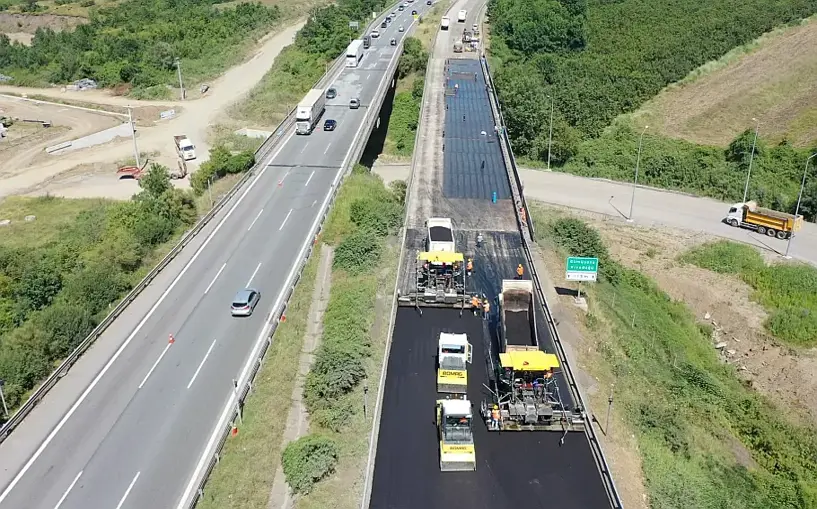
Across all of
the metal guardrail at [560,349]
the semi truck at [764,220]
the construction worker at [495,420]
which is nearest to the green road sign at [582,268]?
the metal guardrail at [560,349]

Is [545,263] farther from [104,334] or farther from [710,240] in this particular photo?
[104,334]

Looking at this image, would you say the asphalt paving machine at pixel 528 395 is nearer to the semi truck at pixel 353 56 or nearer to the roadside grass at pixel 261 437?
the roadside grass at pixel 261 437

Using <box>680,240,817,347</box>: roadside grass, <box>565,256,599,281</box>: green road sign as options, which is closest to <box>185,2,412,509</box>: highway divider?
<box>565,256,599,281</box>: green road sign

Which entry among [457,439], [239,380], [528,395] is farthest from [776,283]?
[239,380]

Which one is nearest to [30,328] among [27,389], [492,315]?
[27,389]

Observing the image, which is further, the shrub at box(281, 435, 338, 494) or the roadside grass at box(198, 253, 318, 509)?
the shrub at box(281, 435, 338, 494)

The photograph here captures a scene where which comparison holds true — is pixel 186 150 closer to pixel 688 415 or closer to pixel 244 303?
pixel 244 303

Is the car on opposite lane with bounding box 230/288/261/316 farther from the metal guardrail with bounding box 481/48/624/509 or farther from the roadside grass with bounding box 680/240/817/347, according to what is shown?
the roadside grass with bounding box 680/240/817/347
